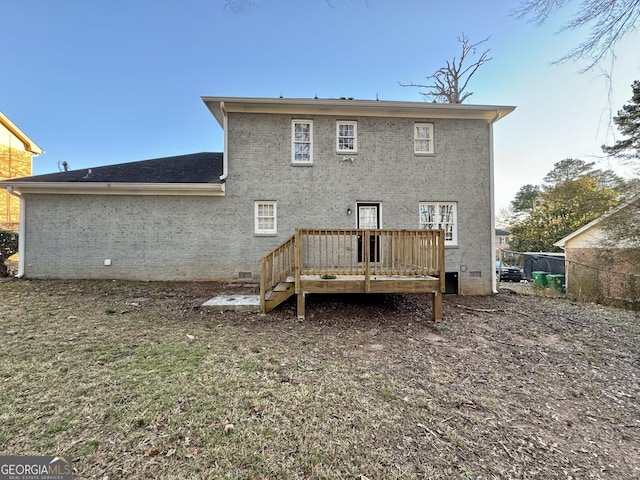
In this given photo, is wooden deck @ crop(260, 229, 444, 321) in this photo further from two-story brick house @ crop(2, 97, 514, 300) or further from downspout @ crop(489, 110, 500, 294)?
downspout @ crop(489, 110, 500, 294)

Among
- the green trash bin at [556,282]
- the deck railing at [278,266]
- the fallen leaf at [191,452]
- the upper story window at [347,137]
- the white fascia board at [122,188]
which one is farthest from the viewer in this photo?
the green trash bin at [556,282]

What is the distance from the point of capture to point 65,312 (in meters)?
5.50

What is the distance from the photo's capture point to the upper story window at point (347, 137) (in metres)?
8.70

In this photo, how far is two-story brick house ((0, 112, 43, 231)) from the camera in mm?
16375

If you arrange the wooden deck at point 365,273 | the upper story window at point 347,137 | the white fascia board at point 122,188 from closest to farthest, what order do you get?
the wooden deck at point 365,273 → the white fascia board at point 122,188 → the upper story window at point 347,137

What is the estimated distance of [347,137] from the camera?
28.7ft

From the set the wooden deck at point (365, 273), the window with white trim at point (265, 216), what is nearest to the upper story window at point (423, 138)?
the wooden deck at point (365, 273)

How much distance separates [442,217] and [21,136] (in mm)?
26703

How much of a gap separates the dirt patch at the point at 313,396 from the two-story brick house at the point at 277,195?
303cm

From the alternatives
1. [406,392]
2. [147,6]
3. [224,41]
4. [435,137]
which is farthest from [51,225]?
[435,137]

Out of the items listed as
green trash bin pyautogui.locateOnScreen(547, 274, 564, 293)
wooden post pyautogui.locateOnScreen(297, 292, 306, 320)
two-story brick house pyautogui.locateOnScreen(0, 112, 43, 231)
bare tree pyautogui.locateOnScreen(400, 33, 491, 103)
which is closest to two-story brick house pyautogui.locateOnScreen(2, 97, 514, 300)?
wooden post pyautogui.locateOnScreen(297, 292, 306, 320)

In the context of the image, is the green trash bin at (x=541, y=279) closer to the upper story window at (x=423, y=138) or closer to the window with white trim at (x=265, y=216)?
the upper story window at (x=423, y=138)

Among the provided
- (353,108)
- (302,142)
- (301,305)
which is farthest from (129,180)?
(353,108)

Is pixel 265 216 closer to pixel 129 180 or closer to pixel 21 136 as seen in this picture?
pixel 129 180
